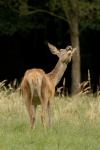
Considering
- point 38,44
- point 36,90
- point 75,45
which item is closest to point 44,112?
point 36,90

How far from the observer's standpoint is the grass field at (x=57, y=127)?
1019 centimetres

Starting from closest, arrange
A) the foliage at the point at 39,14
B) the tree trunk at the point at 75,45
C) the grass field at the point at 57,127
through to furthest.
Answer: the grass field at the point at 57,127, the foliage at the point at 39,14, the tree trunk at the point at 75,45

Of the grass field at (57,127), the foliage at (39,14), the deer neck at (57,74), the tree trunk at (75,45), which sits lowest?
the grass field at (57,127)

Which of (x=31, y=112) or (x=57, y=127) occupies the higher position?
(x=31, y=112)

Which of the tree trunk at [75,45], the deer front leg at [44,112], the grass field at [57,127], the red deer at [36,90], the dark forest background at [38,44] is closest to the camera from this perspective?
the grass field at [57,127]

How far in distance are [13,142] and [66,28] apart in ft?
64.4

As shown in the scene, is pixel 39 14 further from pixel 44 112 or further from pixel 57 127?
pixel 44 112

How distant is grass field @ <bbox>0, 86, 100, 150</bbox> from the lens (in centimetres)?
1019

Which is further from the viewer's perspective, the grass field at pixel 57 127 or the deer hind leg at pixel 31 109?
the deer hind leg at pixel 31 109

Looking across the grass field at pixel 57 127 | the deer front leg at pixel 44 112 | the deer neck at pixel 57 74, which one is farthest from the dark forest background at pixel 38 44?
the deer front leg at pixel 44 112

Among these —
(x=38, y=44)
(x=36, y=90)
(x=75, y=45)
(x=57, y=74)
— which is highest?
(x=38, y=44)

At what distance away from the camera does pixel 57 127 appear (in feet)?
39.8

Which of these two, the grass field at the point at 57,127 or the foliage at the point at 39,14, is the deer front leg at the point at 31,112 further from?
the foliage at the point at 39,14

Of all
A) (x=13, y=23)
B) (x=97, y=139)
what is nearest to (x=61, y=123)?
(x=97, y=139)
